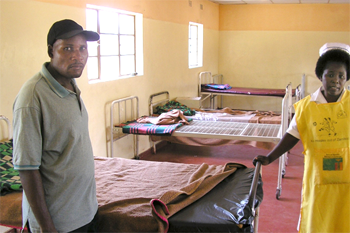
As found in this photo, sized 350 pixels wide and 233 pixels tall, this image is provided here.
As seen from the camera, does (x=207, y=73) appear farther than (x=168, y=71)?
Yes

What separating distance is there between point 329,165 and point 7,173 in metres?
2.12

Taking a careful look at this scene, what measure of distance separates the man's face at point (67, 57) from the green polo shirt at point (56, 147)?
77 millimetres

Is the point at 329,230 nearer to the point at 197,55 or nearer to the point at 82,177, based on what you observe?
the point at 82,177

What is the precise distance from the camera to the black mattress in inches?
70.9

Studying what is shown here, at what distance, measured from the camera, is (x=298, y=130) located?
1843 mm

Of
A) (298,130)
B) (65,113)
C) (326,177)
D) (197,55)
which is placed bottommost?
(326,177)

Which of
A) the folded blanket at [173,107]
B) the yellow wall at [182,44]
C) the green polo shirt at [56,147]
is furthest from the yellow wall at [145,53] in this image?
the green polo shirt at [56,147]

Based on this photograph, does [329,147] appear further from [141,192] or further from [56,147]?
[56,147]

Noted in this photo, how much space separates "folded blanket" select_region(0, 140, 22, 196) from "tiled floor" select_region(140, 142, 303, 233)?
1985mm

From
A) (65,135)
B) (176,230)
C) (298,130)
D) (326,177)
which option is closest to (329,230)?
(326,177)

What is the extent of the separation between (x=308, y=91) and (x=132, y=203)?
6752mm

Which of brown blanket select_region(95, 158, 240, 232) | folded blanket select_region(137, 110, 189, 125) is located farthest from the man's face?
folded blanket select_region(137, 110, 189, 125)

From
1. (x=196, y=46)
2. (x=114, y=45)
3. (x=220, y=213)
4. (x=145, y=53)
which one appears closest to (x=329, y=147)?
(x=220, y=213)

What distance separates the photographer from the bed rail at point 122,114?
3994 mm
